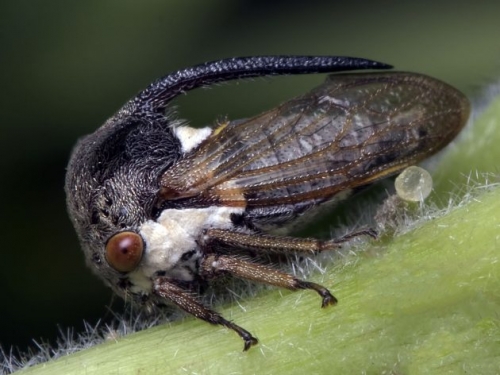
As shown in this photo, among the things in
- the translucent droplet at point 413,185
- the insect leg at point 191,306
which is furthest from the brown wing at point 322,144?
the translucent droplet at point 413,185

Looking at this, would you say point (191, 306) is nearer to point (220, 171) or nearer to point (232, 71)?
point (220, 171)

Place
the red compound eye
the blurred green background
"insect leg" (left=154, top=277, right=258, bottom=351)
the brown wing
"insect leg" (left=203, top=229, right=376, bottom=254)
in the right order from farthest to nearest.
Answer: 1. the blurred green background
2. the brown wing
3. the red compound eye
4. "insect leg" (left=203, top=229, right=376, bottom=254)
5. "insect leg" (left=154, top=277, right=258, bottom=351)

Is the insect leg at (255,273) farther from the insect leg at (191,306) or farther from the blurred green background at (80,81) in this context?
the blurred green background at (80,81)

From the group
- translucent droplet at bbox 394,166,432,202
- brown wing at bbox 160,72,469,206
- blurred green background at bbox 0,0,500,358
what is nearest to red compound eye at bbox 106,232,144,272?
brown wing at bbox 160,72,469,206

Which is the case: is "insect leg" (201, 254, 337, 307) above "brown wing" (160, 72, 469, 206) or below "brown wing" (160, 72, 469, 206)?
below

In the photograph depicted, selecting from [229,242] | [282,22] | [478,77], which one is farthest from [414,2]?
[229,242]

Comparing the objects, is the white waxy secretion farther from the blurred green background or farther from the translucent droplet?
the blurred green background

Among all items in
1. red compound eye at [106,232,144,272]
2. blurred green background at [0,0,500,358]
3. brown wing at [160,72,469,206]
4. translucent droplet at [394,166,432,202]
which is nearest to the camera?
translucent droplet at [394,166,432,202]
